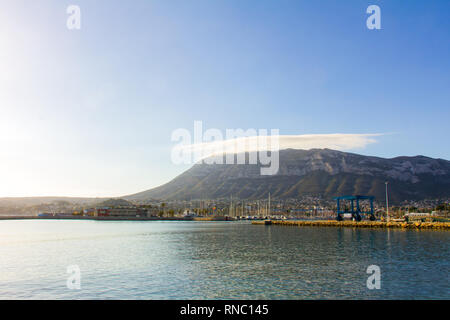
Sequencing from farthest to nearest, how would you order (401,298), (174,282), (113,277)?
(113,277) < (174,282) < (401,298)

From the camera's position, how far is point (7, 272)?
39.0 metres

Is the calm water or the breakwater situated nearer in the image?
the calm water

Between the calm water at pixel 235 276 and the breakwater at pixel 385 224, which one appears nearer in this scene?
the calm water at pixel 235 276

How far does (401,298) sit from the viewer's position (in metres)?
24.7

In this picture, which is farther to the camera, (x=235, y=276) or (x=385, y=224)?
(x=385, y=224)

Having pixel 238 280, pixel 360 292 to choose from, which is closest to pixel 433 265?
pixel 360 292

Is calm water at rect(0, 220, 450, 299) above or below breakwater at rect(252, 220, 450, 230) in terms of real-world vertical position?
above

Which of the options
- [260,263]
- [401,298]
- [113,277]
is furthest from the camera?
[260,263]

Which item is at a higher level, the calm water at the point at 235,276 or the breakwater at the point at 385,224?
the calm water at the point at 235,276

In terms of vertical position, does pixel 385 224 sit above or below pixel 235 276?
below
